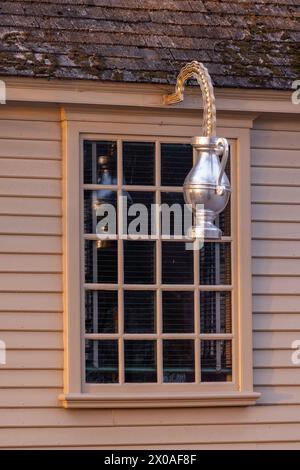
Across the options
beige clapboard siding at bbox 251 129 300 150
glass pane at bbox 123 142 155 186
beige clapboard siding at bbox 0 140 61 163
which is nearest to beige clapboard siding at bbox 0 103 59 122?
beige clapboard siding at bbox 0 140 61 163

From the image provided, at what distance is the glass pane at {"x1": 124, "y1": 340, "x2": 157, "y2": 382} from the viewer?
827 cm

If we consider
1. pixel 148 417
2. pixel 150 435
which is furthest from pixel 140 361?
pixel 150 435

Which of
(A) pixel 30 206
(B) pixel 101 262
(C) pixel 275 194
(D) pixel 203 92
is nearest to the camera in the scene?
(D) pixel 203 92

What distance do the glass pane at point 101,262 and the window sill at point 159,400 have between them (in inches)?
30.4

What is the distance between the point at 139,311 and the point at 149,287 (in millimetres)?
174

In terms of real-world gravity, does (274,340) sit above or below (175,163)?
below

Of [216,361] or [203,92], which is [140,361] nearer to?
[216,361]

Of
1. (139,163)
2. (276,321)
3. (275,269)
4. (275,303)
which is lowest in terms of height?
(276,321)

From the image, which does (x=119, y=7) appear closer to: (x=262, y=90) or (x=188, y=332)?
(x=262, y=90)

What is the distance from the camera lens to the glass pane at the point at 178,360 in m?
8.34

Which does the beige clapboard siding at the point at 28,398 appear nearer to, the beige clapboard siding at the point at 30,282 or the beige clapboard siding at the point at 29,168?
the beige clapboard siding at the point at 30,282

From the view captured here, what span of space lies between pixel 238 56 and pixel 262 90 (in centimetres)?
31

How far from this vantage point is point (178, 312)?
27.5 ft

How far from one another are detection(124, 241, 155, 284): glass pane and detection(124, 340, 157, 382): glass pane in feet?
1.38
